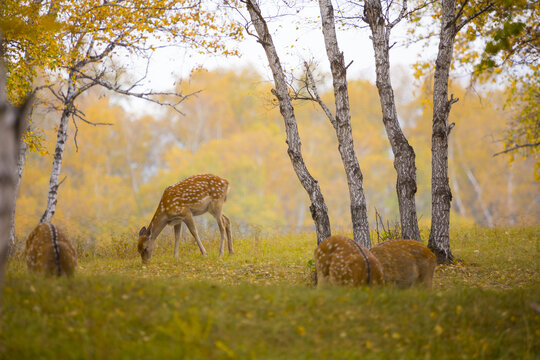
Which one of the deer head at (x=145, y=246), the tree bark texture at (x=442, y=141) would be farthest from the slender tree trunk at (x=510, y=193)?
the deer head at (x=145, y=246)

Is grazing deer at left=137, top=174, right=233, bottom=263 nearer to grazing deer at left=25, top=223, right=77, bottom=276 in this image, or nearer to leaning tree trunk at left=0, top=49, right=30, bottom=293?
grazing deer at left=25, top=223, right=77, bottom=276

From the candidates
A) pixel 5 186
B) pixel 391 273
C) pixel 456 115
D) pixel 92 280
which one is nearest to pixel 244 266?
pixel 391 273

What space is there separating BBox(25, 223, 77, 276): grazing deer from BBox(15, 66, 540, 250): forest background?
2680cm

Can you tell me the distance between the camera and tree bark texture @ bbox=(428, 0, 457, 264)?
10.7 metres

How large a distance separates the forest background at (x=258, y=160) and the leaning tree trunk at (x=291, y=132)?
2394 centimetres

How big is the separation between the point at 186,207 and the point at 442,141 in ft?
19.8

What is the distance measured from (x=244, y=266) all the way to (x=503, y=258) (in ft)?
19.0

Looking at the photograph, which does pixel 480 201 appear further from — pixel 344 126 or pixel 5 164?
pixel 5 164

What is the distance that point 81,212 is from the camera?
32625mm

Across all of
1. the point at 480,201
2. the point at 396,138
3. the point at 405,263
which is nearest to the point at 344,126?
the point at 396,138

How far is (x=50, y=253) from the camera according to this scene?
6.50 m

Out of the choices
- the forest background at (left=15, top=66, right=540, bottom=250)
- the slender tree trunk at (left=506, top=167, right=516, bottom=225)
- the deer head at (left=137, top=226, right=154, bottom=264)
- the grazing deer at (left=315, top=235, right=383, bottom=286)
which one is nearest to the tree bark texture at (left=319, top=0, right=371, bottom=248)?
the grazing deer at (left=315, top=235, right=383, bottom=286)

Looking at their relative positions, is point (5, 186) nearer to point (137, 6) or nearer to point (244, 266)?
point (244, 266)

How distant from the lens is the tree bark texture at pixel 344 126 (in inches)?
384
